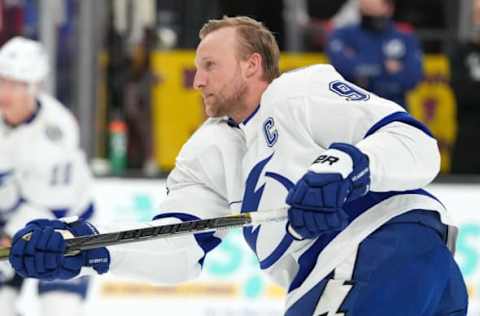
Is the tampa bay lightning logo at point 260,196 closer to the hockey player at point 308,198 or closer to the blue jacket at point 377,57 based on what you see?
the hockey player at point 308,198

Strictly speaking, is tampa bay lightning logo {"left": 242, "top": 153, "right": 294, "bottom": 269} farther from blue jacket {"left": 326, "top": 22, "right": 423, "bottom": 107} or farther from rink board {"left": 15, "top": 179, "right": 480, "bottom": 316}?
blue jacket {"left": 326, "top": 22, "right": 423, "bottom": 107}

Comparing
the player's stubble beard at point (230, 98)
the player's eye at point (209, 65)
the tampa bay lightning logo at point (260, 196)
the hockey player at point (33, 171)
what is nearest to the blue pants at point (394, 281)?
the tampa bay lightning logo at point (260, 196)

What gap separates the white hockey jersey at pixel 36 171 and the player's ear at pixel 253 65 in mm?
2316

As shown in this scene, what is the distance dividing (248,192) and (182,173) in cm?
34

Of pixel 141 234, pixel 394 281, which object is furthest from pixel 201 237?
pixel 394 281

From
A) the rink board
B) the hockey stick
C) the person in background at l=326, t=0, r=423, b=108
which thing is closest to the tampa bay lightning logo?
the hockey stick

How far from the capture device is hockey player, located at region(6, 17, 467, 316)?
311 cm

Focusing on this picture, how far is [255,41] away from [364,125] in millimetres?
444

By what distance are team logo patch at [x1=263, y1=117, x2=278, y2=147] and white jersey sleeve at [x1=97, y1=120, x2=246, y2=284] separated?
0.21 metres

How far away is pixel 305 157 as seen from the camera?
129 inches

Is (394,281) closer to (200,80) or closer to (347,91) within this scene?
(347,91)

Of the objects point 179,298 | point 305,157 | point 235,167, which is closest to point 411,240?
point 305,157

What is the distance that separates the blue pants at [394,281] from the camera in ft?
10.3

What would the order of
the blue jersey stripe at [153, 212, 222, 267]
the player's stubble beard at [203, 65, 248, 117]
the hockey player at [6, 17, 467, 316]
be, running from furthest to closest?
the blue jersey stripe at [153, 212, 222, 267]
the player's stubble beard at [203, 65, 248, 117]
the hockey player at [6, 17, 467, 316]
